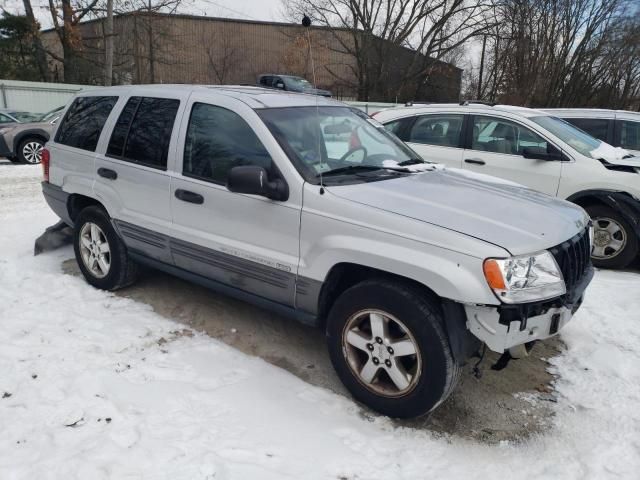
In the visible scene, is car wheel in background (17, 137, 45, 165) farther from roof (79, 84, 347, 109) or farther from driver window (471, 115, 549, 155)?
driver window (471, 115, 549, 155)

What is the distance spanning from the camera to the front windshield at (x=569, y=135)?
6.27 meters

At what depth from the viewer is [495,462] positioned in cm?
274

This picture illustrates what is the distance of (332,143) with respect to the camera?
3666 millimetres

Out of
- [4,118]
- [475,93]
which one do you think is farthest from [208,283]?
[475,93]

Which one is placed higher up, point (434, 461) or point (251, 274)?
point (251, 274)

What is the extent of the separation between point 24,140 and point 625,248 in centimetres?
1319

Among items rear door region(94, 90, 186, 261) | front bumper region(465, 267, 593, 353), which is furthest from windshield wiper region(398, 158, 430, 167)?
rear door region(94, 90, 186, 261)

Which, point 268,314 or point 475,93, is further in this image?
point 475,93

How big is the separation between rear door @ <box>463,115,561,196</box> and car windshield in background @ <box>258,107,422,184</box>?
275 cm

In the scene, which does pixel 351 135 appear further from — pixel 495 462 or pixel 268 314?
pixel 495 462

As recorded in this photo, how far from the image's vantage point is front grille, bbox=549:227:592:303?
287 centimetres

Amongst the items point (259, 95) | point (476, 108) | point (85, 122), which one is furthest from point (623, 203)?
point (85, 122)

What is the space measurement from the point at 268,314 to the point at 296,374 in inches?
37.4

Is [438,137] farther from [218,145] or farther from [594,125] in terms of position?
[218,145]
